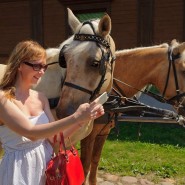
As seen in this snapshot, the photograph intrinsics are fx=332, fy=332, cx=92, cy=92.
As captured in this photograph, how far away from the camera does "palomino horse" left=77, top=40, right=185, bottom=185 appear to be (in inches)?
138

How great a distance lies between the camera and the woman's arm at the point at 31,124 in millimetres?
1767

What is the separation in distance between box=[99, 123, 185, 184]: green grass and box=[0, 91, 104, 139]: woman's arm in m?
2.74

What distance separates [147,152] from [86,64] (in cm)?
376

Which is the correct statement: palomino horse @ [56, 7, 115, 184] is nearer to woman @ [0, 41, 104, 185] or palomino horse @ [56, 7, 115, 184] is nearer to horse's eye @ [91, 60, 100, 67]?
horse's eye @ [91, 60, 100, 67]

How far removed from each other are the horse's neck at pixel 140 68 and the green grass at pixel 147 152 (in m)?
0.95

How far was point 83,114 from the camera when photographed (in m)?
1.76

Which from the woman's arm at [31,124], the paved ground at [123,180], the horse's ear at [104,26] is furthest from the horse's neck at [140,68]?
the woman's arm at [31,124]

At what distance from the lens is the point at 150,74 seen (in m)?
3.64

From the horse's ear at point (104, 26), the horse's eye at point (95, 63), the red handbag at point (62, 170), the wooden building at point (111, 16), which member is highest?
the wooden building at point (111, 16)

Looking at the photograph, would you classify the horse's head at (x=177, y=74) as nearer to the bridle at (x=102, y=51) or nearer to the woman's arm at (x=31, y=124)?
the bridle at (x=102, y=51)

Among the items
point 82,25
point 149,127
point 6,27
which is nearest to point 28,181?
point 82,25

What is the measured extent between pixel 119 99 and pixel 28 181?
1649mm

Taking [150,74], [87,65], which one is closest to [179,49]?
[150,74]

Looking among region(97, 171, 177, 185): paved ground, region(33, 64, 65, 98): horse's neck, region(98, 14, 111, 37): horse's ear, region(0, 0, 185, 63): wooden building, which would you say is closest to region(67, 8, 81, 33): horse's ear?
region(98, 14, 111, 37): horse's ear
